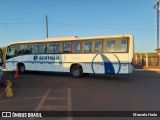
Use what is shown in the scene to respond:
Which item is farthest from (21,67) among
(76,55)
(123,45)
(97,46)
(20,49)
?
(123,45)

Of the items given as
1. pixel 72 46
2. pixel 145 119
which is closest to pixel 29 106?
pixel 145 119

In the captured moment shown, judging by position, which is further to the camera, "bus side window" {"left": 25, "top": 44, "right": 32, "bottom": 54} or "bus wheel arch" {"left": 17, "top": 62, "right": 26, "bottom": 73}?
"bus wheel arch" {"left": 17, "top": 62, "right": 26, "bottom": 73}

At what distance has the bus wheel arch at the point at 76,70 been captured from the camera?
1764cm

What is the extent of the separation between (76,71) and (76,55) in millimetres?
1197

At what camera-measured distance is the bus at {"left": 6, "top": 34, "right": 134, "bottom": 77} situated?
51.6ft

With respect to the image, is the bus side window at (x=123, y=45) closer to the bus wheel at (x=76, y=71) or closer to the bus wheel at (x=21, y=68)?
the bus wheel at (x=76, y=71)

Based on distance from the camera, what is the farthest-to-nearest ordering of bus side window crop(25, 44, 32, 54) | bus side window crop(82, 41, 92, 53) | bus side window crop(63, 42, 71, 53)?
bus side window crop(25, 44, 32, 54), bus side window crop(63, 42, 71, 53), bus side window crop(82, 41, 92, 53)

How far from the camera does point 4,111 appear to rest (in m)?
7.81

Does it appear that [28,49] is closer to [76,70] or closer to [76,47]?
[76,47]

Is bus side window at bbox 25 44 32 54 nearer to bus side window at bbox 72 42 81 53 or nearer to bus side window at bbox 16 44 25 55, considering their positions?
bus side window at bbox 16 44 25 55

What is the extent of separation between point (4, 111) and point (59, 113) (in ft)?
5.97

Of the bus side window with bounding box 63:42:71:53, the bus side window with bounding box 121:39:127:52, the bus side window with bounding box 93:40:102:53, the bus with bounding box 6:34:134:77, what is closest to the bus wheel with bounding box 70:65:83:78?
the bus with bounding box 6:34:134:77

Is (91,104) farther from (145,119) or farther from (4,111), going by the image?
(4,111)

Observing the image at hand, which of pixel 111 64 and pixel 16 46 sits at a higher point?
pixel 16 46
